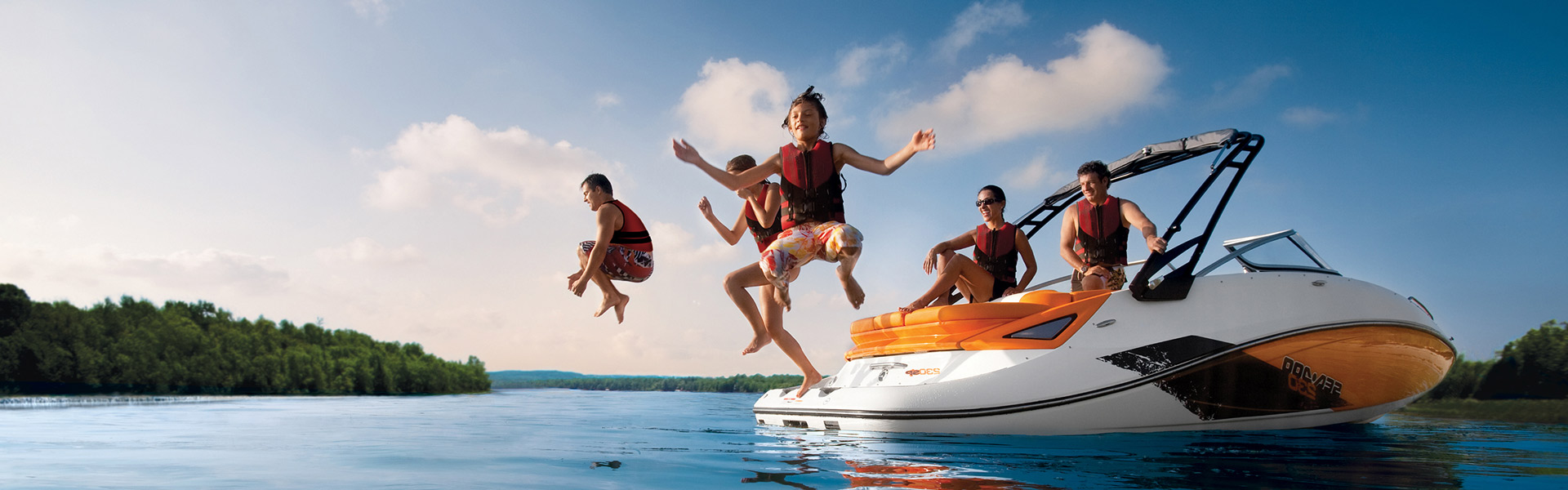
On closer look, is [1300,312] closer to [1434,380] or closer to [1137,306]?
[1137,306]

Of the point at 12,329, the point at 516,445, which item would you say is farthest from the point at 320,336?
the point at 516,445

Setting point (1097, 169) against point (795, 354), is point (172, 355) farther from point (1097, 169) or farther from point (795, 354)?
point (1097, 169)

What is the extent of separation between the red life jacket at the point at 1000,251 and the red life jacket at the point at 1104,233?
68 centimetres

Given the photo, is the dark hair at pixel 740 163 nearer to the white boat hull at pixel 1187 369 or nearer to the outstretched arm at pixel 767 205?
the outstretched arm at pixel 767 205

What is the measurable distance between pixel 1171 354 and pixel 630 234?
3892 millimetres

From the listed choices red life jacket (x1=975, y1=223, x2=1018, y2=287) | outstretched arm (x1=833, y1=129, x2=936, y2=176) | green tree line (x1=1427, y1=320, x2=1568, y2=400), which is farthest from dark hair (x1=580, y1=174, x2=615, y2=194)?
green tree line (x1=1427, y1=320, x2=1568, y2=400)

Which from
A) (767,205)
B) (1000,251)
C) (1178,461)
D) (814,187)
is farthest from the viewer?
(1000,251)

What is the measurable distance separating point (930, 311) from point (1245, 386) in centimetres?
227

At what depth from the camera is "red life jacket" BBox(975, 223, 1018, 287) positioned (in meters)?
7.56

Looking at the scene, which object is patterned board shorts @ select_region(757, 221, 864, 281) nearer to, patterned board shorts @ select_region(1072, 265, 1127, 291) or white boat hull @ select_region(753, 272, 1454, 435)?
white boat hull @ select_region(753, 272, 1454, 435)

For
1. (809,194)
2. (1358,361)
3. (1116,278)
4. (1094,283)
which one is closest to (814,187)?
(809,194)

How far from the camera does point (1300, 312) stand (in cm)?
596

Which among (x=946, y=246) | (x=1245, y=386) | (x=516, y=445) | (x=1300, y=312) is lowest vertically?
(x=516, y=445)

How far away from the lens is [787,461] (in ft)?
14.0
